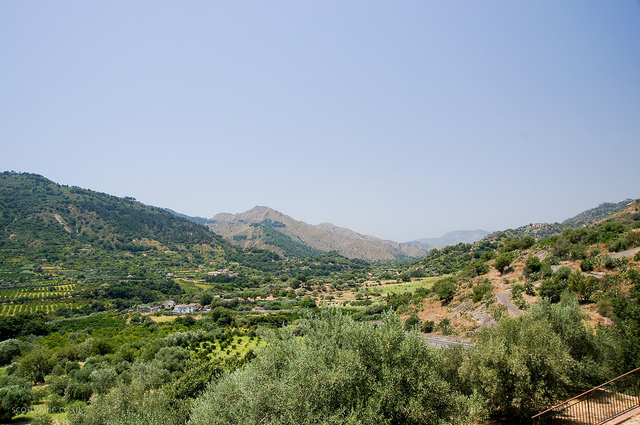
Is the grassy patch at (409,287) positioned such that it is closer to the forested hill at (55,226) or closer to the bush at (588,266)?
the bush at (588,266)

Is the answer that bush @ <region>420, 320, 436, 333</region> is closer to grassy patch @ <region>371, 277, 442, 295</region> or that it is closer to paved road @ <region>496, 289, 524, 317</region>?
paved road @ <region>496, 289, 524, 317</region>

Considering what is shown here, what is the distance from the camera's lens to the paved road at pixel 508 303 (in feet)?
114

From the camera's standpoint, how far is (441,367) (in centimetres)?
1720

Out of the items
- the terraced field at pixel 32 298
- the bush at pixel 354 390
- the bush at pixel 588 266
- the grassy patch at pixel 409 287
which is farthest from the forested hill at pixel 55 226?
the bush at pixel 588 266

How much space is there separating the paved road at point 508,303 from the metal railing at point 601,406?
19863 millimetres

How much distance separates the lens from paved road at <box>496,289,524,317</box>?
34784 millimetres

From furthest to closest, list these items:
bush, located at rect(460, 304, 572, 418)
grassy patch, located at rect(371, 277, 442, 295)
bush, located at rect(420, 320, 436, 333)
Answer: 1. grassy patch, located at rect(371, 277, 442, 295)
2. bush, located at rect(420, 320, 436, 333)
3. bush, located at rect(460, 304, 572, 418)

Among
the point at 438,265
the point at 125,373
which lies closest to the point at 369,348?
the point at 125,373

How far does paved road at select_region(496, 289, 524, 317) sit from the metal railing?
1986 centimetres

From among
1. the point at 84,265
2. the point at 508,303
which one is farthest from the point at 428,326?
the point at 84,265

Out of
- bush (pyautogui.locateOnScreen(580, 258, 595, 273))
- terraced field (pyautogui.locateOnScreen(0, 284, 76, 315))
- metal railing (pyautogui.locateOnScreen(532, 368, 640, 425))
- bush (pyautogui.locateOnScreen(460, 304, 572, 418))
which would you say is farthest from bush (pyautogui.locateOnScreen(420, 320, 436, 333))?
terraced field (pyautogui.locateOnScreen(0, 284, 76, 315))

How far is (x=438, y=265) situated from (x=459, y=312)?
8795cm

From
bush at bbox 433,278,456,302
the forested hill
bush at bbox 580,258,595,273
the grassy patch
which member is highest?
Result: the forested hill

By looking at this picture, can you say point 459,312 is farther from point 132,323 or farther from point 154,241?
point 154,241
